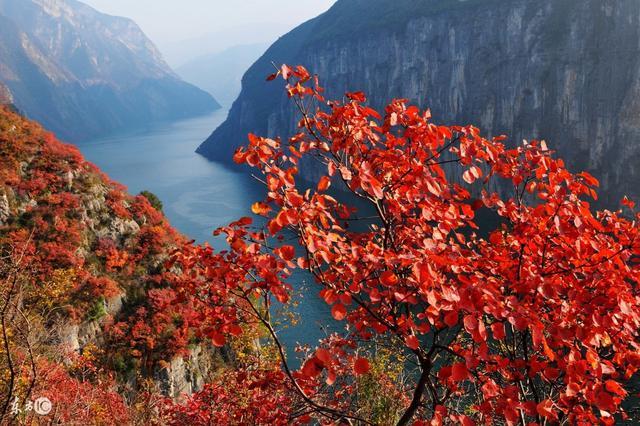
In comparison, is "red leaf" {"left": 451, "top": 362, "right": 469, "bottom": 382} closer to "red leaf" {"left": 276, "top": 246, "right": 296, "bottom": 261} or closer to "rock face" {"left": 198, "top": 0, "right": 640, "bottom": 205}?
"red leaf" {"left": 276, "top": 246, "right": 296, "bottom": 261}

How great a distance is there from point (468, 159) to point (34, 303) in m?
21.1

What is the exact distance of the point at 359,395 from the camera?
37.5 feet

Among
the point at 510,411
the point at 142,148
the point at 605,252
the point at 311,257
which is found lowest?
the point at 142,148

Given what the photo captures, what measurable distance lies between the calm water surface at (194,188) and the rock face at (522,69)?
33377 mm

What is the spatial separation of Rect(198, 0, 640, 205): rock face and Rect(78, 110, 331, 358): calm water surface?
33.4 metres

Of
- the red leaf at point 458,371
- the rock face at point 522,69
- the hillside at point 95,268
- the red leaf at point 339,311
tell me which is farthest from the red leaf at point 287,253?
the rock face at point 522,69

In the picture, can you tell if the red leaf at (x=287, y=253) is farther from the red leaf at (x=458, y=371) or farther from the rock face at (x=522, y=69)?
the rock face at (x=522, y=69)

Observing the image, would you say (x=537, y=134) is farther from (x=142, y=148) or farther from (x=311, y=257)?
(x=142, y=148)

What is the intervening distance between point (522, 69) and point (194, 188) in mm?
77280

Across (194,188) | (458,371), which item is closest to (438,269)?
(458,371)

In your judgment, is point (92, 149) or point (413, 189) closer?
point (413, 189)

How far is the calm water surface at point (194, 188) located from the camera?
43188mm

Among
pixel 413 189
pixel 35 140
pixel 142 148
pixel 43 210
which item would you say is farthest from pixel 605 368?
pixel 142 148

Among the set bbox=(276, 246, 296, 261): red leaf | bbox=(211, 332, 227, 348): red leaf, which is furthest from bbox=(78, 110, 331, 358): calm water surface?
bbox=(276, 246, 296, 261): red leaf
